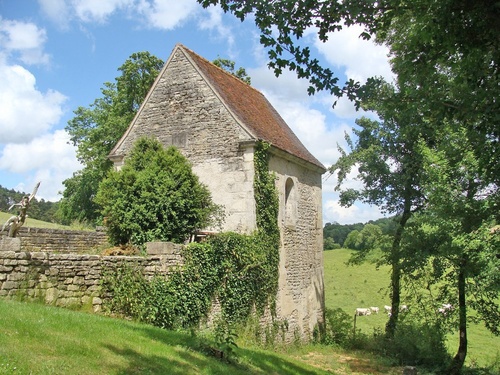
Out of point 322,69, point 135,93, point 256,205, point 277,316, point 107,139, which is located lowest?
point 277,316

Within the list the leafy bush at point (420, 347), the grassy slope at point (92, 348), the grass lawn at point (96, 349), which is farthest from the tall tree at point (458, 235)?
the grassy slope at point (92, 348)

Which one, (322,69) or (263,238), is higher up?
(322,69)

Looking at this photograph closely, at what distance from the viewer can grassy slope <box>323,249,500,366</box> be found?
2213cm

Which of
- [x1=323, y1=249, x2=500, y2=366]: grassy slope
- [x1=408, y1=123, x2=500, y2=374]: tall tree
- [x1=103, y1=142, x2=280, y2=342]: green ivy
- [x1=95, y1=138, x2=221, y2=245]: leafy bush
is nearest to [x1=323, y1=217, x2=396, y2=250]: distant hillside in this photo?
[x1=323, y1=249, x2=500, y2=366]: grassy slope

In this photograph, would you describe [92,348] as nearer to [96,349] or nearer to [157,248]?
[96,349]

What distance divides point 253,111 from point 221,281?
733 centimetres

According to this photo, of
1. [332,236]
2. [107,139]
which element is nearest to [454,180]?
[107,139]

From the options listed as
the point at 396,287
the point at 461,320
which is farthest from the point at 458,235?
the point at 396,287

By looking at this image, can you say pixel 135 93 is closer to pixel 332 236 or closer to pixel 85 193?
pixel 85 193

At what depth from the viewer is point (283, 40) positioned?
5902 mm

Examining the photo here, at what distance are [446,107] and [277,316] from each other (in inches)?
431

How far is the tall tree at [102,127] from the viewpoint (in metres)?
26.6

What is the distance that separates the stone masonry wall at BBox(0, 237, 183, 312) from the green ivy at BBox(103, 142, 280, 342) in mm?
294

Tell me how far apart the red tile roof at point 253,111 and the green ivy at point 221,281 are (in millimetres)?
1392
